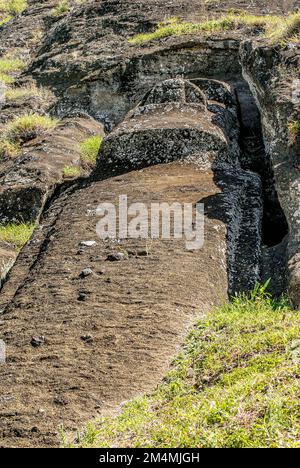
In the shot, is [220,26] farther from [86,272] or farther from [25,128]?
[86,272]

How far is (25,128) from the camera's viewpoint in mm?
11844

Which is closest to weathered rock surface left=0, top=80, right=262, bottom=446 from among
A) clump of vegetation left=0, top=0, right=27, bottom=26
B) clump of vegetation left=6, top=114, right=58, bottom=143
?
clump of vegetation left=6, top=114, right=58, bottom=143

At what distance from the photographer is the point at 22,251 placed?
730 cm

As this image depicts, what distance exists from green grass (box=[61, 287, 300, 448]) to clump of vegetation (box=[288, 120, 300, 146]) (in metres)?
2.50

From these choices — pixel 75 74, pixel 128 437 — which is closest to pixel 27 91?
pixel 75 74

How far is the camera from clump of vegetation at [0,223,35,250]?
26.7 ft

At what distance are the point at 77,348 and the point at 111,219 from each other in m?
2.30

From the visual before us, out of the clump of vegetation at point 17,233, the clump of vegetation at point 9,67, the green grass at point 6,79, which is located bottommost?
the clump of vegetation at point 9,67

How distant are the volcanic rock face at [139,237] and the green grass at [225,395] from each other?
0.23 meters

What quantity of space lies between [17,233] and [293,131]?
12.4ft

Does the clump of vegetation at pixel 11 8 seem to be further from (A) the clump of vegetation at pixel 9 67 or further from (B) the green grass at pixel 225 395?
(B) the green grass at pixel 225 395

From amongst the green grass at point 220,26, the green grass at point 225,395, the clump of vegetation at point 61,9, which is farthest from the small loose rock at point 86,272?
the clump of vegetation at point 61,9

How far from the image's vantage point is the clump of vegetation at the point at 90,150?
1034 cm

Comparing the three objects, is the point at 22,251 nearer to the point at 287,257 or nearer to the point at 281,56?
the point at 287,257
